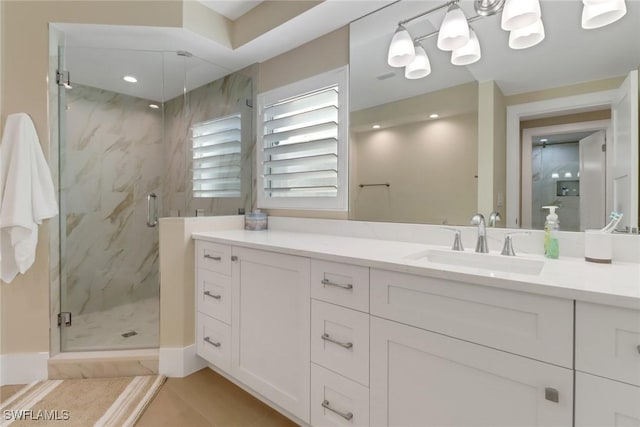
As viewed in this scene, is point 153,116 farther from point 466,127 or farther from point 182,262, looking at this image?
point 466,127

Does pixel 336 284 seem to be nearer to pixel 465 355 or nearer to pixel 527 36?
pixel 465 355

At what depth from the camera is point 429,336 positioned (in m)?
1.02

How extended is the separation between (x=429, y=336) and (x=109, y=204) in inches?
105

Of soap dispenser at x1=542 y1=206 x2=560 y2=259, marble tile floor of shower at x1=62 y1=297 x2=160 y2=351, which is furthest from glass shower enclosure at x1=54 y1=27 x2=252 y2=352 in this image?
soap dispenser at x1=542 y1=206 x2=560 y2=259

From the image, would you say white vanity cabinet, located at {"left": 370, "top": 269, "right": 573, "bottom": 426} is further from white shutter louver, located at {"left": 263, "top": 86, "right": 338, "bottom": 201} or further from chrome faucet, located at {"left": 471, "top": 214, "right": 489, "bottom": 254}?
white shutter louver, located at {"left": 263, "top": 86, "right": 338, "bottom": 201}

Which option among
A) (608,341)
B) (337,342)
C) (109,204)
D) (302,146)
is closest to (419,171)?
(302,146)

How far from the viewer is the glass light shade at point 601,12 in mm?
1152

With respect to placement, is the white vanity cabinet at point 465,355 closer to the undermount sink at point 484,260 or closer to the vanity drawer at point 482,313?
the vanity drawer at point 482,313

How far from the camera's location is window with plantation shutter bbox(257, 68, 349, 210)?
80.6 inches

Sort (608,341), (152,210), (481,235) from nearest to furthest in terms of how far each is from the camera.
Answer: (608,341)
(481,235)
(152,210)

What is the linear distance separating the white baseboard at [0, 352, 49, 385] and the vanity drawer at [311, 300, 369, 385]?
5.94 feet

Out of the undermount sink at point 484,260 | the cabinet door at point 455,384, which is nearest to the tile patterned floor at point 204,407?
the cabinet door at point 455,384

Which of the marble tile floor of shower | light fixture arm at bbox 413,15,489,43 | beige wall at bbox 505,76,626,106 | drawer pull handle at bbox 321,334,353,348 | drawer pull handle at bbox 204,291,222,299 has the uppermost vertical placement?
light fixture arm at bbox 413,15,489,43

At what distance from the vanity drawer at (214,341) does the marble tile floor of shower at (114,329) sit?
0.32 metres
